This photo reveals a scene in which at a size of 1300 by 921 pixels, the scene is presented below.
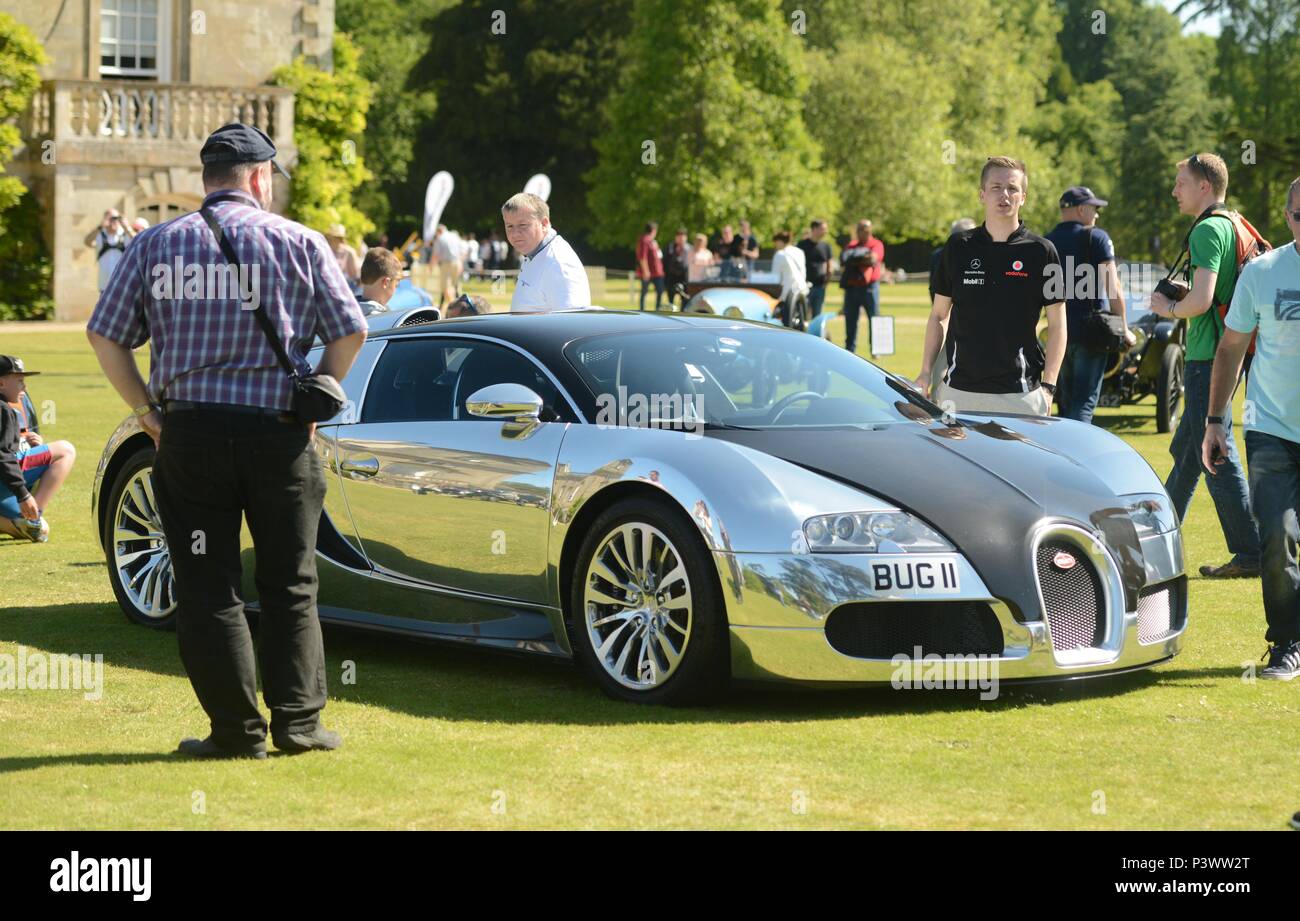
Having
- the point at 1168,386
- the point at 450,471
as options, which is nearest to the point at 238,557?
the point at 450,471

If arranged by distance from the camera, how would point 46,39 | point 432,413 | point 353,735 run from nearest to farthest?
point 353,735, point 432,413, point 46,39

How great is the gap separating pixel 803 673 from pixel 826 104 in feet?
202

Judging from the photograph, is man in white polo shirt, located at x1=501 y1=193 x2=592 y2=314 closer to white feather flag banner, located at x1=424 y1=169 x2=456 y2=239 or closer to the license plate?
the license plate

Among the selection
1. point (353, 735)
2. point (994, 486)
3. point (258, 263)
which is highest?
point (258, 263)

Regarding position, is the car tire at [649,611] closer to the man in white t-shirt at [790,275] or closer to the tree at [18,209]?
the man in white t-shirt at [790,275]

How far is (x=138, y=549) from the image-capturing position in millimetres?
8656

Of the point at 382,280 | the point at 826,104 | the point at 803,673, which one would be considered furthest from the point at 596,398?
the point at 826,104

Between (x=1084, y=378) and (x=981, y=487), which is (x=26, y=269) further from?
(x=981, y=487)

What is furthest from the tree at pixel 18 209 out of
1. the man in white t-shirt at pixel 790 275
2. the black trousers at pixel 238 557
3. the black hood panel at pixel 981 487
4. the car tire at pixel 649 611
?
the black trousers at pixel 238 557

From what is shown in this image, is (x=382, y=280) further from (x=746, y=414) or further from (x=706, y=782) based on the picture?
(x=706, y=782)

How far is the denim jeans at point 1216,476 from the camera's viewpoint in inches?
383

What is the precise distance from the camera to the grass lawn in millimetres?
5383

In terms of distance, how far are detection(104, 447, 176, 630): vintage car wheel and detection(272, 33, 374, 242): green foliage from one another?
93.1 ft
